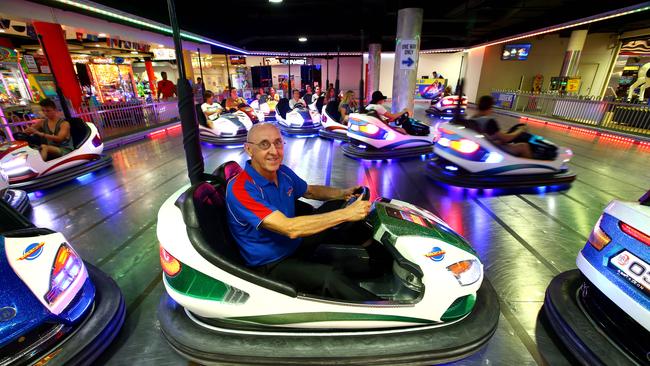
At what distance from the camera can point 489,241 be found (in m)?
2.58

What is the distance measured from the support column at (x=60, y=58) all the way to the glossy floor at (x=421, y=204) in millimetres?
2314

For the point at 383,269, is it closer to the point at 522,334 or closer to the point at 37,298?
the point at 522,334

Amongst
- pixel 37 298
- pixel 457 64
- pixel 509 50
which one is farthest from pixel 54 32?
pixel 457 64

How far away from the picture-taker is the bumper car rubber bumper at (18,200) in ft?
10.0

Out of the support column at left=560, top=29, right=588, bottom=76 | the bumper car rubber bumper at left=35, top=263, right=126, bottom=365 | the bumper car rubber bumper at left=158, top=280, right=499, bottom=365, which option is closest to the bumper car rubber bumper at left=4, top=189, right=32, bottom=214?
the bumper car rubber bumper at left=35, top=263, right=126, bottom=365

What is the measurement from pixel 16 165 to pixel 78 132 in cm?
92

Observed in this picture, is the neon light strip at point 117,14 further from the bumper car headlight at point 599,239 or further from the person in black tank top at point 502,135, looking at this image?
the bumper car headlight at point 599,239

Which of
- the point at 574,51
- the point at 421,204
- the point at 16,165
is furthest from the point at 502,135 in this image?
the point at 574,51

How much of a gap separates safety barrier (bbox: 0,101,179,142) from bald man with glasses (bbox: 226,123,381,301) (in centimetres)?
625

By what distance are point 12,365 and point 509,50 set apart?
17438 millimetres

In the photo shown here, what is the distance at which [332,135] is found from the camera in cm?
683

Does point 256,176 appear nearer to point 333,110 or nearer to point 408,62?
point 333,110

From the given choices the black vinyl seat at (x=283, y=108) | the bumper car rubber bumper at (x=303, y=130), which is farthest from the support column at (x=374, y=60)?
the bumper car rubber bumper at (x=303, y=130)

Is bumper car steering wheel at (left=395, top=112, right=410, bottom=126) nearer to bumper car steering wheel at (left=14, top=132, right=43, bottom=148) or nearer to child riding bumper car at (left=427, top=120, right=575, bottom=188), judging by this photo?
child riding bumper car at (left=427, top=120, right=575, bottom=188)
